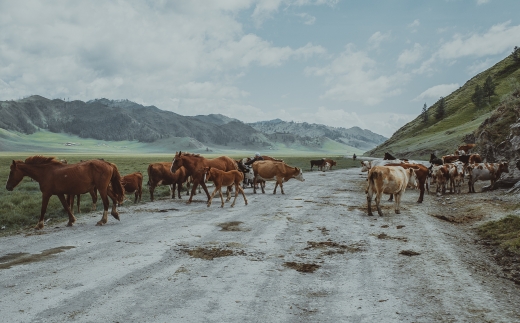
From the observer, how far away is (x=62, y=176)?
11.9 meters

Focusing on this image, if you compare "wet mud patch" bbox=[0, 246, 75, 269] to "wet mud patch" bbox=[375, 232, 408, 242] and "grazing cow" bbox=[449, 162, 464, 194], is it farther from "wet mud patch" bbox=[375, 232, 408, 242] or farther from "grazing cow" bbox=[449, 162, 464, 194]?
"grazing cow" bbox=[449, 162, 464, 194]

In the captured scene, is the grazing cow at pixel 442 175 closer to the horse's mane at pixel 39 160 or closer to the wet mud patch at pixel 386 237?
the wet mud patch at pixel 386 237

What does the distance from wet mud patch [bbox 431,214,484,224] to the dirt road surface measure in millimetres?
746

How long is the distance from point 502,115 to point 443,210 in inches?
860

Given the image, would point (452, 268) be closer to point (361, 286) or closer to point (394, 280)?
point (394, 280)

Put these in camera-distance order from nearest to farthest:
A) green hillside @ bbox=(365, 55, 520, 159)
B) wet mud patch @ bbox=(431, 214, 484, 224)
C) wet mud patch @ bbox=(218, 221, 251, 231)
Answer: wet mud patch @ bbox=(218, 221, 251, 231)
wet mud patch @ bbox=(431, 214, 484, 224)
green hillside @ bbox=(365, 55, 520, 159)

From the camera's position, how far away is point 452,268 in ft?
24.8

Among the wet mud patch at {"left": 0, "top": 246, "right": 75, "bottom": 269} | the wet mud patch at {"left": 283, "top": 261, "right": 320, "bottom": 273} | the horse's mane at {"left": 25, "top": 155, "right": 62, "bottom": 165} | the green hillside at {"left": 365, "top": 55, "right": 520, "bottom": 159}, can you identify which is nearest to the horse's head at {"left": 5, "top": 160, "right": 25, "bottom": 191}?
the horse's mane at {"left": 25, "top": 155, "right": 62, "bottom": 165}

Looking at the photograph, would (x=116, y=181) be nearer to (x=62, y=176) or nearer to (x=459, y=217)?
(x=62, y=176)

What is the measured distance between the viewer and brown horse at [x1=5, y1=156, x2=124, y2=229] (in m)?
11.9

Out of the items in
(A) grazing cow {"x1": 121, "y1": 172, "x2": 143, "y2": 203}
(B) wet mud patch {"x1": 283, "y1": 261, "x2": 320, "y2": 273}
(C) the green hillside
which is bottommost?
(B) wet mud patch {"x1": 283, "y1": 261, "x2": 320, "y2": 273}

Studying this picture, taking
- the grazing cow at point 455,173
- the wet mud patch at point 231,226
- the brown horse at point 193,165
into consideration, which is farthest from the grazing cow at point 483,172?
the wet mud patch at point 231,226

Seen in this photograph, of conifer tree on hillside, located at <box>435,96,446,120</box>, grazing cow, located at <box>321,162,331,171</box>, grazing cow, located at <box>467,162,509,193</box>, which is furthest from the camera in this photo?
conifer tree on hillside, located at <box>435,96,446,120</box>

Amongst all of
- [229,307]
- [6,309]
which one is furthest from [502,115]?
[6,309]
